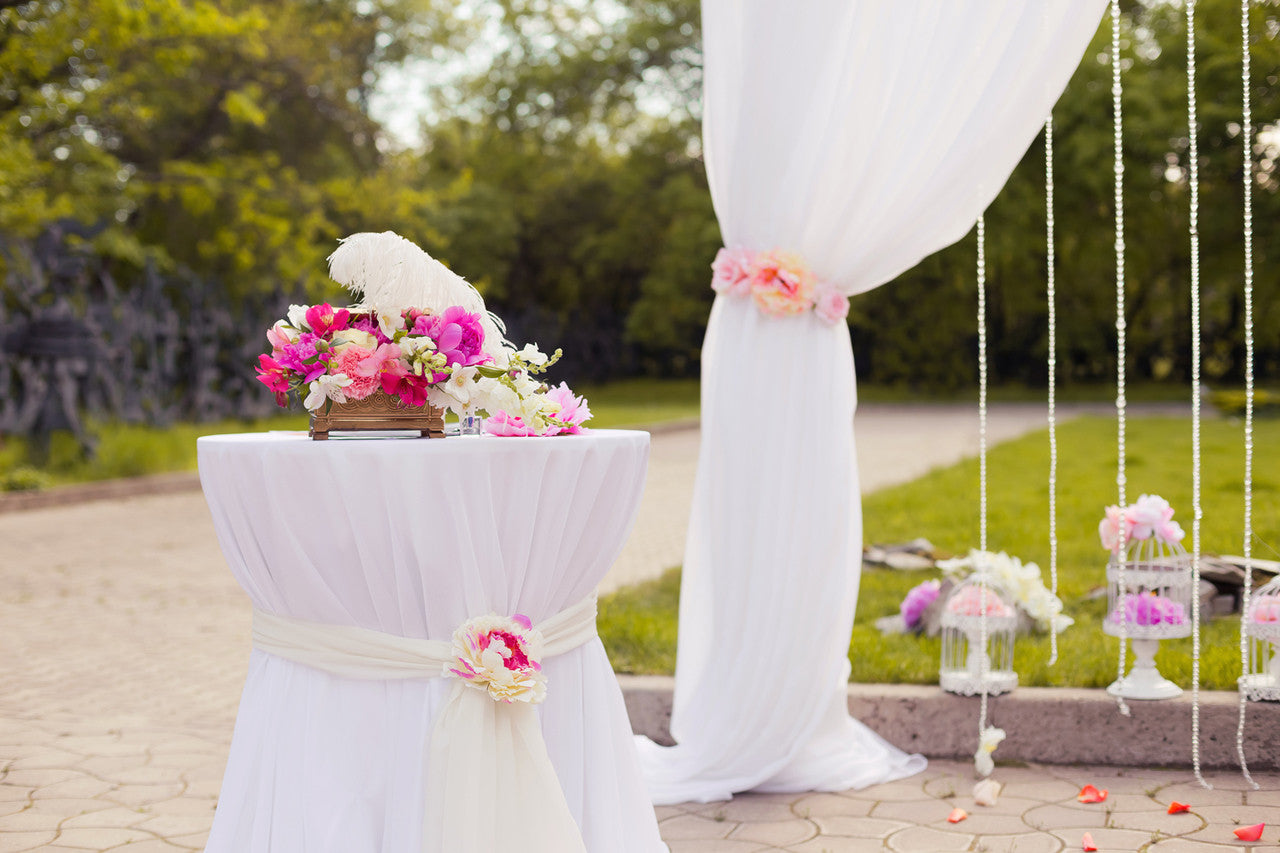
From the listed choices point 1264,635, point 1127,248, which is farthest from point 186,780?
point 1127,248

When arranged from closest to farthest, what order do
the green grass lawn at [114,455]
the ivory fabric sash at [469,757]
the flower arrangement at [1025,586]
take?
1. the ivory fabric sash at [469,757]
2. the flower arrangement at [1025,586]
3. the green grass lawn at [114,455]

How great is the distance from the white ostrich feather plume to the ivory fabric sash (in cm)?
70

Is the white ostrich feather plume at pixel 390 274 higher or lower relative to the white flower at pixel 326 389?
higher

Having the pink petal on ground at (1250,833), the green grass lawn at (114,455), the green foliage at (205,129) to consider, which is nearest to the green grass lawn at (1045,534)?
the pink petal on ground at (1250,833)

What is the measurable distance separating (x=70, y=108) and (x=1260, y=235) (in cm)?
2100

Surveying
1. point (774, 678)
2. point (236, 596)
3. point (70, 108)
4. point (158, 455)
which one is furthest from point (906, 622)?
point (70, 108)

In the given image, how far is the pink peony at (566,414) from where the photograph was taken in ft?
9.14

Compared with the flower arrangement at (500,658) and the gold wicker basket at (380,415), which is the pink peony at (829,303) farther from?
the flower arrangement at (500,658)

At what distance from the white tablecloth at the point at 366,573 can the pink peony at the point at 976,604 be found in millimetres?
2027

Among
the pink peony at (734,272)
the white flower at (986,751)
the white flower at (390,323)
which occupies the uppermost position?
the pink peony at (734,272)

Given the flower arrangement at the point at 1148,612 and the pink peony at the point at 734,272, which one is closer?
the pink peony at the point at 734,272

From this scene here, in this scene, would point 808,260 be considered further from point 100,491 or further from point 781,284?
point 100,491

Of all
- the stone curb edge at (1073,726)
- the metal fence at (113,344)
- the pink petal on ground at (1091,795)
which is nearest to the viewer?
the pink petal on ground at (1091,795)

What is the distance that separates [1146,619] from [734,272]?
1787mm
